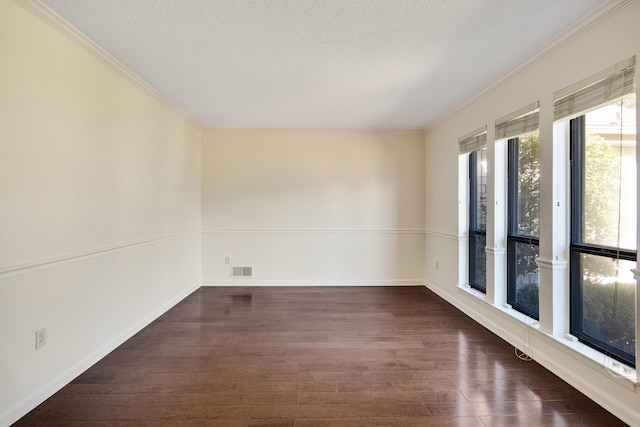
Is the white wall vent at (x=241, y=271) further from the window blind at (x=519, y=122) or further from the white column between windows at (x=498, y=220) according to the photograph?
the window blind at (x=519, y=122)

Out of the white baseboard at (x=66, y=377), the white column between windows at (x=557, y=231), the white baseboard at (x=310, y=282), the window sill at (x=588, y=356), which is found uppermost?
the white column between windows at (x=557, y=231)

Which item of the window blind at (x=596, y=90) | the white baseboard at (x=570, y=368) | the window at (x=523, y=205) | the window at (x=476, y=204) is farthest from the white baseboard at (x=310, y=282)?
the window blind at (x=596, y=90)

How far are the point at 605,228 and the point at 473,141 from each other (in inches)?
65.0

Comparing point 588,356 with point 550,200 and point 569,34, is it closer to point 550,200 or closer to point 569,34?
point 550,200

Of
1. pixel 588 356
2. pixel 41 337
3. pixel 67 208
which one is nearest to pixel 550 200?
pixel 588 356

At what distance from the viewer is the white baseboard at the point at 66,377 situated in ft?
5.59

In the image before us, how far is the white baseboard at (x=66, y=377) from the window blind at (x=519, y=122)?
3.95 metres

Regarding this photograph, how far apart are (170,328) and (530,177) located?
372 centimetres

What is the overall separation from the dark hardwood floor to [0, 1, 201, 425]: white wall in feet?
0.87

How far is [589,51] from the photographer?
6.39ft

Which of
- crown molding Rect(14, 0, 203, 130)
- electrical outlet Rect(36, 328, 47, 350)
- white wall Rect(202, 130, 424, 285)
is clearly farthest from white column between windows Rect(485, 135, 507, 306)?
electrical outlet Rect(36, 328, 47, 350)

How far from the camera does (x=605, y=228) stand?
78.2 inches

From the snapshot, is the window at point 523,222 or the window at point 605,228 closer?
the window at point 605,228

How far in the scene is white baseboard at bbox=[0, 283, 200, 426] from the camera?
1.70 m
